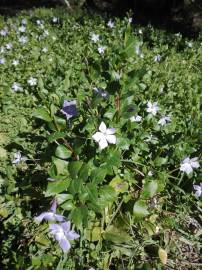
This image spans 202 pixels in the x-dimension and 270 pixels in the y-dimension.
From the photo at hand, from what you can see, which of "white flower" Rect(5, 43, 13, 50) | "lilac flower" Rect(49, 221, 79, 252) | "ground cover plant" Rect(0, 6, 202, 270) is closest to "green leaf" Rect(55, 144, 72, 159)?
Result: "ground cover plant" Rect(0, 6, 202, 270)

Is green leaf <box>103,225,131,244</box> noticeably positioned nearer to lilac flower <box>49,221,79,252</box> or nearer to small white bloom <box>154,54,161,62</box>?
lilac flower <box>49,221,79,252</box>

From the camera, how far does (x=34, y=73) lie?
4176mm

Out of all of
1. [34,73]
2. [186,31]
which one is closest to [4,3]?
[186,31]

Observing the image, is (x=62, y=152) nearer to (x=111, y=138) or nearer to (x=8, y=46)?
(x=111, y=138)

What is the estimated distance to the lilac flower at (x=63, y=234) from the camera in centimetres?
183

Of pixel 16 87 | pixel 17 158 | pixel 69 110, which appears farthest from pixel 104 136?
pixel 16 87

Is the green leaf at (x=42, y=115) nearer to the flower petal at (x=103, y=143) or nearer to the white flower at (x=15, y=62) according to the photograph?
the flower petal at (x=103, y=143)

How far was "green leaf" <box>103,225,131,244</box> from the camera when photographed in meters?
2.21

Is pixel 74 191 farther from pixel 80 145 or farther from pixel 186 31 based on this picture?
pixel 186 31

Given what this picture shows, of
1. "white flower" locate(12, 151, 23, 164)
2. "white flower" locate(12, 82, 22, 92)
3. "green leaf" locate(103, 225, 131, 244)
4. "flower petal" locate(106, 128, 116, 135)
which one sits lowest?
"green leaf" locate(103, 225, 131, 244)

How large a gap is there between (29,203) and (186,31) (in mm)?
5421

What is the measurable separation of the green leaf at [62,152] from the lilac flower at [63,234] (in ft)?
1.02

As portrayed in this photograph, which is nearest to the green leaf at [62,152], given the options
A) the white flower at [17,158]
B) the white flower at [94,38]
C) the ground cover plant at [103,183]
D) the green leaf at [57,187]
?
the ground cover plant at [103,183]

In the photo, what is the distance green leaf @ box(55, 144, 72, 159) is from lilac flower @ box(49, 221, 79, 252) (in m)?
0.31
